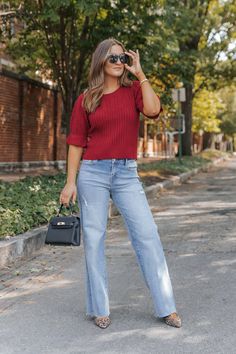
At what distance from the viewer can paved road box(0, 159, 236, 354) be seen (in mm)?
3684

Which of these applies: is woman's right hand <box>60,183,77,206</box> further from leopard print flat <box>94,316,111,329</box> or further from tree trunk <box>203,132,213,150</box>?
tree trunk <box>203,132,213,150</box>

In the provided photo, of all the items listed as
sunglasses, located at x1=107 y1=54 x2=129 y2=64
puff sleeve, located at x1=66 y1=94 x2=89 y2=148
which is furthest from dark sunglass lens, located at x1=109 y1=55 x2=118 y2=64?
puff sleeve, located at x1=66 y1=94 x2=89 y2=148

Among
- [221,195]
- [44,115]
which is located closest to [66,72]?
[221,195]

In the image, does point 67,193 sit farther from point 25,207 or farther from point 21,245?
point 25,207

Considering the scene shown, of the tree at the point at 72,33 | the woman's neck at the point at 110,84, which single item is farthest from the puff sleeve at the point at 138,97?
the tree at the point at 72,33

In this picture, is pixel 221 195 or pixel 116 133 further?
pixel 221 195

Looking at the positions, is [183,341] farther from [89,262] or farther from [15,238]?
[15,238]

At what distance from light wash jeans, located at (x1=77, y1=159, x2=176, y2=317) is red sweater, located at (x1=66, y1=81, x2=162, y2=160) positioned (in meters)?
0.08

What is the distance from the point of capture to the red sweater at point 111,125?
3.92m

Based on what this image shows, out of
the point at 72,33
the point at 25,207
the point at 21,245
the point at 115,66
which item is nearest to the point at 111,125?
the point at 115,66

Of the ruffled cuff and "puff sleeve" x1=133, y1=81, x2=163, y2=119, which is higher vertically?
"puff sleeve" x1=133, y1=81, x2=163, y2=119

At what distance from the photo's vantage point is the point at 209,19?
28.5 meters

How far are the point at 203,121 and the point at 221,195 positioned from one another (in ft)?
81.5

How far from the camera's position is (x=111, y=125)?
3926 millimetres
